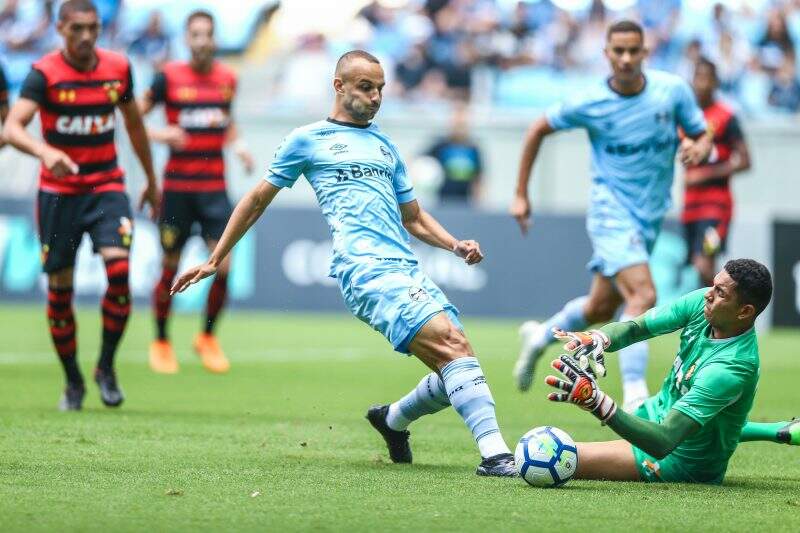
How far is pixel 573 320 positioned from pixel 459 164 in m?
9.52

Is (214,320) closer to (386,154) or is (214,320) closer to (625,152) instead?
(625,152)

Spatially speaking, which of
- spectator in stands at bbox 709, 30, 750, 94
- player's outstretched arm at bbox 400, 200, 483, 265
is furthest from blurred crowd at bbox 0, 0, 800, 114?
player's outstretched arm at bbox 400, 200, 483, 265

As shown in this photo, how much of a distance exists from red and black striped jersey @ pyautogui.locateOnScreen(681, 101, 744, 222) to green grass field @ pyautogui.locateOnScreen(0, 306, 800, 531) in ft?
6.99

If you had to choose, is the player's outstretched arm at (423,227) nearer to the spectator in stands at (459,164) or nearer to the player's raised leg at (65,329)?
the player's raised leg at (65,329)

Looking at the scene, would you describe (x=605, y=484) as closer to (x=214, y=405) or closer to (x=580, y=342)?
(x=580, y=342)

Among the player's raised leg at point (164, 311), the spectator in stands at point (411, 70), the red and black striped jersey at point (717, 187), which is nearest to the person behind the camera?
the player's raised leg at point (164, 311)

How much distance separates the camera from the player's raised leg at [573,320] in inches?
404

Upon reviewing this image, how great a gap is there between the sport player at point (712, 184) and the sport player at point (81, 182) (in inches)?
262

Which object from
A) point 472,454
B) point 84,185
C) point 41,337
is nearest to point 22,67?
point 41,337

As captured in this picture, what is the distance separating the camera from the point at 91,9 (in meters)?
9.02

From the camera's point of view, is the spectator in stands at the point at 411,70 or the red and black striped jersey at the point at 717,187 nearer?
the red and black striped jersey at the point at 717,187

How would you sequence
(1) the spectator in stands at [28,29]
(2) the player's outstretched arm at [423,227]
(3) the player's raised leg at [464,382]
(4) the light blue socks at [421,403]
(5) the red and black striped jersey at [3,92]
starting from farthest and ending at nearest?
(1) the spectator in stands at [28,29]
(5) the red and black striped jersey at [3,92]
(2) the player's outstretched arm at [423,227]
(4) the light blue socks at [421,403]
(3) the player's raised leg at [464,382]

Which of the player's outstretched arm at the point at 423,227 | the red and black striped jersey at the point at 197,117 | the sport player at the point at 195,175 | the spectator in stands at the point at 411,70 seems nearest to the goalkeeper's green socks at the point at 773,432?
the player's outstretched arm at the point at 423,227

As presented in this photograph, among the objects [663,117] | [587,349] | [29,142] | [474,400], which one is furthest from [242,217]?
[663,117]
